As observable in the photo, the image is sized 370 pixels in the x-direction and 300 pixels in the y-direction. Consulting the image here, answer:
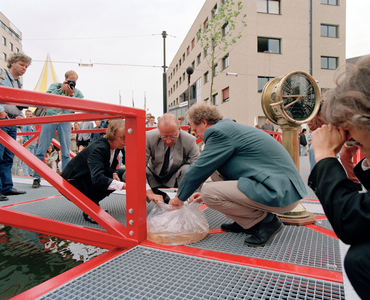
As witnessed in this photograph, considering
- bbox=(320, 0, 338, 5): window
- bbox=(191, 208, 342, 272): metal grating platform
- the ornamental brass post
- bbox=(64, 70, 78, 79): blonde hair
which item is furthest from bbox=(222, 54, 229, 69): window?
bbox=(191, 208, 342, 272): metal grating platform

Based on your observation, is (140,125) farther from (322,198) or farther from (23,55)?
(23,55)

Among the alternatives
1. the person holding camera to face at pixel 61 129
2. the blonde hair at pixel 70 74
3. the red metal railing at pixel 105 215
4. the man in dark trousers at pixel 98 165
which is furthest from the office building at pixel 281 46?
the red metal railing at pixel 105 215

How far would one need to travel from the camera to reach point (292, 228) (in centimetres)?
213

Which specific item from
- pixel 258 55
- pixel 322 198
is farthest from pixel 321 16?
pixel 322 198

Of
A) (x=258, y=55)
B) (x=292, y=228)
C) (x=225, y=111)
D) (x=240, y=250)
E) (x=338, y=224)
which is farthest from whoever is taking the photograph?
(x=225, y=111)

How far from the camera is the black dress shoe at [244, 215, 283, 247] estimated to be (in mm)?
1773

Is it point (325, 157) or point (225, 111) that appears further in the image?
point (225, 111)

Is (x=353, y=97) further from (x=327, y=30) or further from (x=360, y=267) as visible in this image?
(x=327, y=30)

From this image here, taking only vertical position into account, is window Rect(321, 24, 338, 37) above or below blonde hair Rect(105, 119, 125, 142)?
above

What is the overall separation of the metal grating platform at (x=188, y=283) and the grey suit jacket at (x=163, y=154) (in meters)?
1.37

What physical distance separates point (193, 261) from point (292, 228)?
105cm

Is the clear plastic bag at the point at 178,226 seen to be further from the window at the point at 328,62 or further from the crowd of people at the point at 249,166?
the window at the point at 328,62

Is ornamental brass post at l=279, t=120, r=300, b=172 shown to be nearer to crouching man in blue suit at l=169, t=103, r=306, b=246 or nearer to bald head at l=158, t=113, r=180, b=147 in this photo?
crouching man in blue suit at l=169, t=103, r=306, b=246

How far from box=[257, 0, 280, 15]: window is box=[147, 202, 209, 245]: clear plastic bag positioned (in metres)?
18.9
